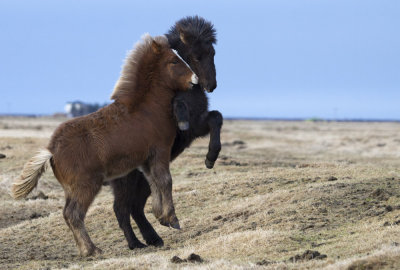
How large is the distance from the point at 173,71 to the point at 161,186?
5.10 ft

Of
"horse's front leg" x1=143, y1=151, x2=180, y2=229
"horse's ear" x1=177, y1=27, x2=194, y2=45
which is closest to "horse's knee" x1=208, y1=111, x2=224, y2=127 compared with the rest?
"horse's front leg" x1=143, y1=151, x2=180, y2=229

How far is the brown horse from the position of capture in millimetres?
8141

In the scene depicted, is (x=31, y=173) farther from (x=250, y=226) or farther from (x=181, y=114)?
(x=250, y=226)

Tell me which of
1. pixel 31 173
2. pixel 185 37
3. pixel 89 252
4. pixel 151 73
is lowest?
pixel 89 252

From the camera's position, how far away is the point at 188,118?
8.51 metres

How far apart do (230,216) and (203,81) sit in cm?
258

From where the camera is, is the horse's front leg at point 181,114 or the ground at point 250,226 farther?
the horse's front leg at point 181,114

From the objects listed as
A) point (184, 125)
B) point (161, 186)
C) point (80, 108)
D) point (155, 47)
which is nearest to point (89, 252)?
point (161, 186)

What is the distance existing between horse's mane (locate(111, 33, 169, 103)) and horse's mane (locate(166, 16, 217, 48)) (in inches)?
10.6

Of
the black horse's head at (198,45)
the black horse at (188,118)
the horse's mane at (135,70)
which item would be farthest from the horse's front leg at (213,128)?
the horse's mane at (135,70)

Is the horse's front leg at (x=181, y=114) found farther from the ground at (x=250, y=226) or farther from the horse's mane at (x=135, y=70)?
the ground at (x=250, y=226)

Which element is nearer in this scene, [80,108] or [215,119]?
[215,119]

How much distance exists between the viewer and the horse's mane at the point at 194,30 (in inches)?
358

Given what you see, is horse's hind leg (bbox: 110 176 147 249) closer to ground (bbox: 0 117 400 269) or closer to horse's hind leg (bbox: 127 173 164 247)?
horse's hind leg (bbox: 127 173 164 247)
